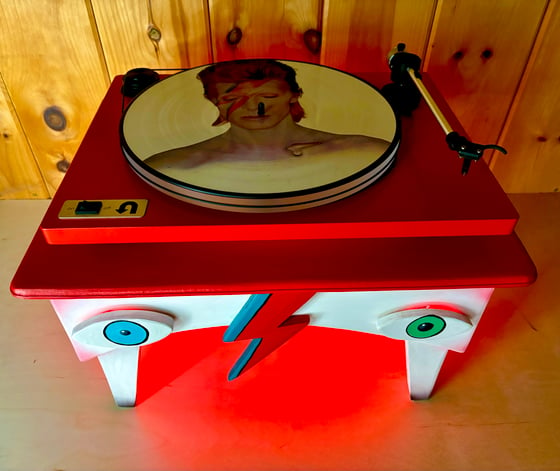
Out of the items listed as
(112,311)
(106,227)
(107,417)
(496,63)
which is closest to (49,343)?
(107,417)

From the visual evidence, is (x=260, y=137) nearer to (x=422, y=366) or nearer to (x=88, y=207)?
(x=88, y=207)

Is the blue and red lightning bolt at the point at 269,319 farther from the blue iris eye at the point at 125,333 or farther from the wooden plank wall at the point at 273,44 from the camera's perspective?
the wooden plank wall at the point at 273,44

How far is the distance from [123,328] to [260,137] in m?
0.34

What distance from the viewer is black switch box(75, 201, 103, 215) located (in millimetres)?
635

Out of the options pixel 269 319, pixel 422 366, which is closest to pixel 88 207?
pixel 269 319

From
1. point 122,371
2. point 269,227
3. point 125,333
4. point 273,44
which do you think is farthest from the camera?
point 273,44

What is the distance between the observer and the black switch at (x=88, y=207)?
2.08 ft

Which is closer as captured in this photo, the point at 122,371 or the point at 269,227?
the point at 269,227

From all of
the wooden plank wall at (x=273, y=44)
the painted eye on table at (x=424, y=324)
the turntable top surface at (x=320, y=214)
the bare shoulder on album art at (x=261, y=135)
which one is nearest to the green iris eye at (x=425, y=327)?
the painted eye on table at (x=424, y=324)

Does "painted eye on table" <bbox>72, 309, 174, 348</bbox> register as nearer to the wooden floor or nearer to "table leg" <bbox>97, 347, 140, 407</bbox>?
"table leg" <bbox>97, 347, 140, 407</bbox>

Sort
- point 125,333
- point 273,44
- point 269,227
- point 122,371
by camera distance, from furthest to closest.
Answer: point 273,44, point 122,371, point 125,333, point 269,227

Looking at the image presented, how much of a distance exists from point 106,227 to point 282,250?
0.76 ft

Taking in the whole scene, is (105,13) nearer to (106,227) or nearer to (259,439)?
(106,227)

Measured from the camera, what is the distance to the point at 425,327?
761 millimetres
